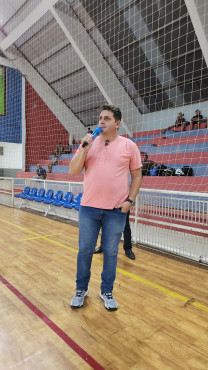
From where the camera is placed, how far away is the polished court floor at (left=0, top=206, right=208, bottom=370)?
160 cm

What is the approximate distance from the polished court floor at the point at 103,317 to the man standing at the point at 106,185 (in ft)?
0.82

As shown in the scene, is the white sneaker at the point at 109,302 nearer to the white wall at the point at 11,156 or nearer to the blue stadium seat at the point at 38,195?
the blue stadium seat at the point at 38,195

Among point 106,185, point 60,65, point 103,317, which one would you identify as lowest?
point 103,317

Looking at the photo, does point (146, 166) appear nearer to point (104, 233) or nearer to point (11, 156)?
point (104, 233)

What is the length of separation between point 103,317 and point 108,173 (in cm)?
117

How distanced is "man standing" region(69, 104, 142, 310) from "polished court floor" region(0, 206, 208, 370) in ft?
0.82

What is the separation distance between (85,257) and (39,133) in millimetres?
12833

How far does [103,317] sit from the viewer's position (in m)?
2.05

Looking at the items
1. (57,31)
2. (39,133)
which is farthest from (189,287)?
(39,133)

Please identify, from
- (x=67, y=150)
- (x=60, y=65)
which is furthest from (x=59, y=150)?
(x=60, y=65)

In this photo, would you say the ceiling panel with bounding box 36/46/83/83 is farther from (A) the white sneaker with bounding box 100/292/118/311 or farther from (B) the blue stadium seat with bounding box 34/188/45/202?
(A) the white sneaker with bounding box 100/292/118/311

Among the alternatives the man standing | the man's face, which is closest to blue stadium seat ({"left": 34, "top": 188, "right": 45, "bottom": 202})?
the man standing

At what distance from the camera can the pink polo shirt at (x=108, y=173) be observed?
199cm

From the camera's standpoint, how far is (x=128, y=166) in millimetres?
2080
